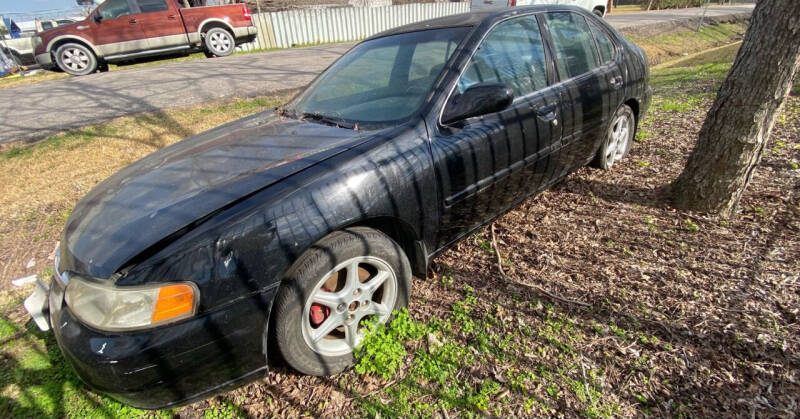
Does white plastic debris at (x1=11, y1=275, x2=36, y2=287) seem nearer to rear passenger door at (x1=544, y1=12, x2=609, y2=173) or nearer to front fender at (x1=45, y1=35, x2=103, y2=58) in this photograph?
rear passenger door at (x1=544, y1=12, x2=609, y2=173)

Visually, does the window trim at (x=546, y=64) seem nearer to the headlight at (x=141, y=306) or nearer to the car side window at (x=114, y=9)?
the headlight at (x=141, y=306)

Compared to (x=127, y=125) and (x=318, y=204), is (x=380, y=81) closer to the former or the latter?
(x=318, y=204)

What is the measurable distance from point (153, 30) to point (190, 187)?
427 inches

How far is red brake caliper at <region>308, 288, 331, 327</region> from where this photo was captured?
73.6 inches

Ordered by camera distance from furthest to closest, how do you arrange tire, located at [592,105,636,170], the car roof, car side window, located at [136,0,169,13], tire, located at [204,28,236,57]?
tire, located at [204,28,236,57]
car side window, located at [136,0,169,13]
tire, located at [592,105,636,170]
the car roof

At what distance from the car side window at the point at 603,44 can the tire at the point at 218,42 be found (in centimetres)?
1080

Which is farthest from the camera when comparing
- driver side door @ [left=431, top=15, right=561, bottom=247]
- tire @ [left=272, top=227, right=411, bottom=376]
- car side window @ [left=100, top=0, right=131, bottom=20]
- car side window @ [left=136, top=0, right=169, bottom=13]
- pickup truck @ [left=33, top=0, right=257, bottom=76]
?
car side window @ [left=136, top=0, right=169, bottom=13]

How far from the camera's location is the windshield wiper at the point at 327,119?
2.23 m

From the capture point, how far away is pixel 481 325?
2127mm

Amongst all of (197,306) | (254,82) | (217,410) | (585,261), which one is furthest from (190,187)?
(254,82)

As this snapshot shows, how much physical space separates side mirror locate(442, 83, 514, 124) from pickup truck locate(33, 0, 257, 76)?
11.1 metres

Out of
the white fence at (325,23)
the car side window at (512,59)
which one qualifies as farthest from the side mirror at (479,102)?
the white fence at (325,23)

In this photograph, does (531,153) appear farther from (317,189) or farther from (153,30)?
(153,30)

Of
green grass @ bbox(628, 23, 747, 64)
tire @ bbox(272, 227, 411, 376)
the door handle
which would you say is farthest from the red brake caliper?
green grass @ bbox(628, 23, 747, 64)
